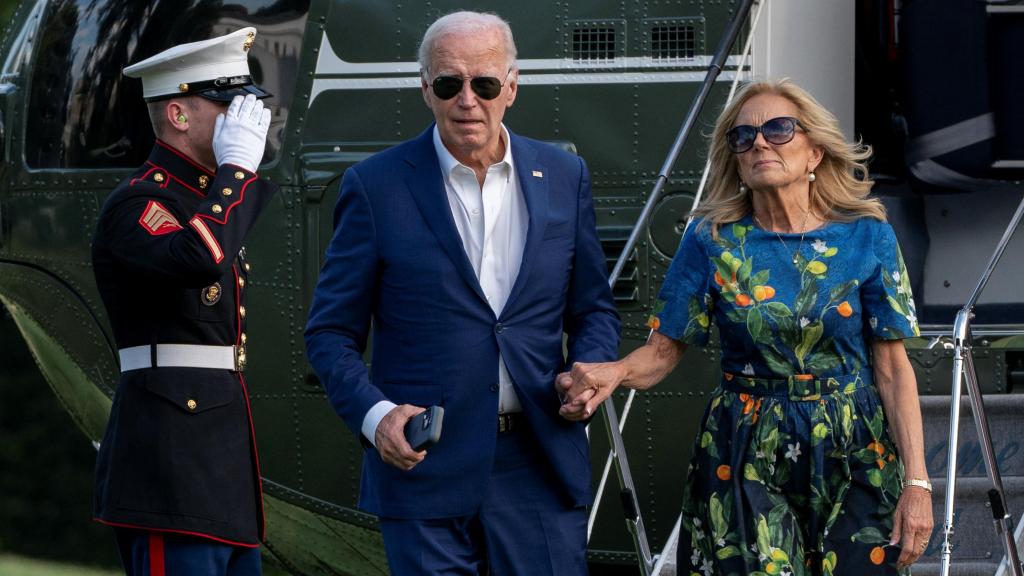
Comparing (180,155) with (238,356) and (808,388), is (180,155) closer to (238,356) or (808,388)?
(238,356)

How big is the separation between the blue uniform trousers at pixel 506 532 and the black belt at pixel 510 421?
11 millimetres

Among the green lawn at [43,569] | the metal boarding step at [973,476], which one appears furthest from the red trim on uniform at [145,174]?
the green lawn at [43,569]

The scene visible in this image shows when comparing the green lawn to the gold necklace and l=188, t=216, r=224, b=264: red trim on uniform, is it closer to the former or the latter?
l=188, t=216, r=224, b=264: red trim on uniform

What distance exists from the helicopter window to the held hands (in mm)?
2527

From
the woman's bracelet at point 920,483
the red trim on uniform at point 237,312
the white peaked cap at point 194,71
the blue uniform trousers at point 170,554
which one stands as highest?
the white peaked cap at point 194,71

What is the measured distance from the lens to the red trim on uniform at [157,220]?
3.56 meters

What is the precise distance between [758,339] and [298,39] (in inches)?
106

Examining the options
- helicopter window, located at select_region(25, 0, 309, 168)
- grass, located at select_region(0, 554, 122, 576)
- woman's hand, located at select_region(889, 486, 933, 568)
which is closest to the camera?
woman's hand, located at select_region(889, 486, 933, 568)

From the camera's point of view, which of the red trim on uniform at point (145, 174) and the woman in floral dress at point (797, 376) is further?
the red trim on uniform at point (145, 174)

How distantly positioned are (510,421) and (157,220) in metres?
0.93

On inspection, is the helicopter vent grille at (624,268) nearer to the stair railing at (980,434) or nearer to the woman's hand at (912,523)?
the stair railing at (980,434)

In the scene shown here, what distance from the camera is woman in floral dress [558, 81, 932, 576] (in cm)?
344

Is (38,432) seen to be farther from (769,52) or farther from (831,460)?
(831,460)

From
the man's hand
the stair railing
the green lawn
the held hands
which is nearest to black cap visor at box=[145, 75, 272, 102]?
the man's hand
